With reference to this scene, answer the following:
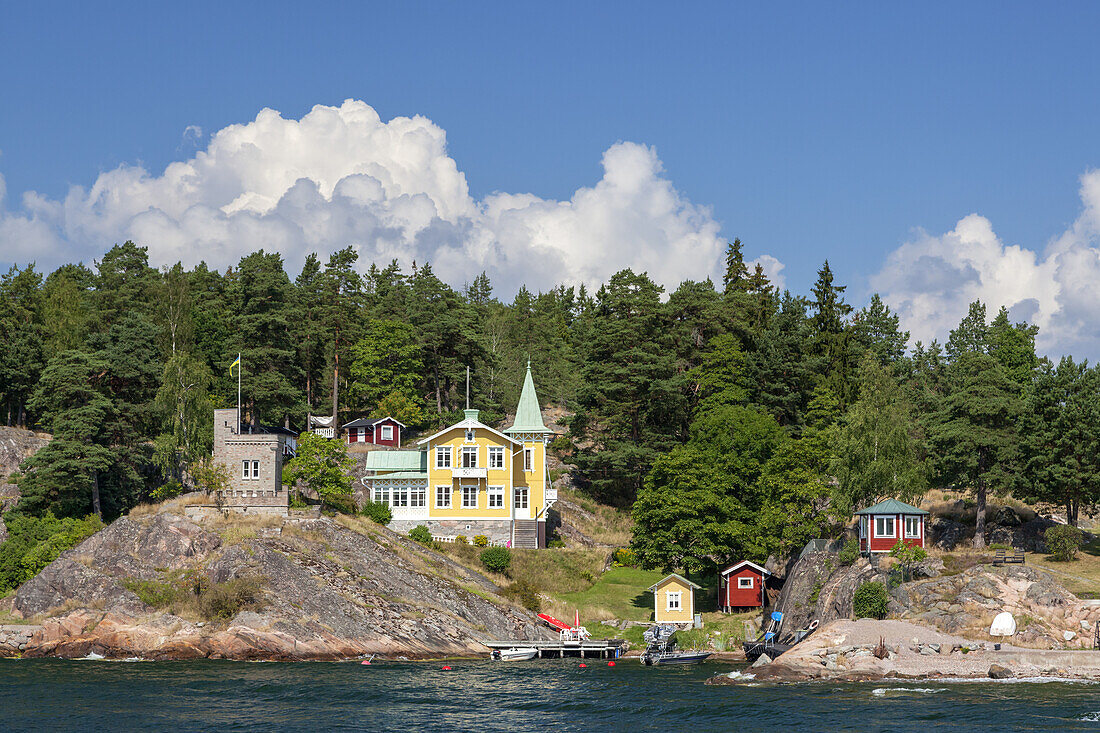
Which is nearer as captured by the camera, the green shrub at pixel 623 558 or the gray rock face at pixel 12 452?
the gray rock face at pixel 12 452

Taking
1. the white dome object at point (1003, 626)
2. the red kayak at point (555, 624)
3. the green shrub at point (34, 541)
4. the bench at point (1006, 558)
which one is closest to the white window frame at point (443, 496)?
the red kayak at point (555, 624)

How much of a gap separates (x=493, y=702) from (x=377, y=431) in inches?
2168

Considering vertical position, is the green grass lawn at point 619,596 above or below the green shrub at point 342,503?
below

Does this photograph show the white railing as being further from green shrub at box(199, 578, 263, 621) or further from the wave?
the wave

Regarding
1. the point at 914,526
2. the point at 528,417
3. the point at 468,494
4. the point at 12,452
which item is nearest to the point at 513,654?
the point at 468,494

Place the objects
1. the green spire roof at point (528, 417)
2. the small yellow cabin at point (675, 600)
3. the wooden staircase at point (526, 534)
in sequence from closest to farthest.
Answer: the small yellow cabin at point (675, 600), the wooden staircase at point (526, 534), the green spire roof at point (528, 417)

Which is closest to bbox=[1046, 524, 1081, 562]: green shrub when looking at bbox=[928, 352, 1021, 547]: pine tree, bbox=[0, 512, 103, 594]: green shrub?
bbox=[928, 352, 1021, 547]: pine tree

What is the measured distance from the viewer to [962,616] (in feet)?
212

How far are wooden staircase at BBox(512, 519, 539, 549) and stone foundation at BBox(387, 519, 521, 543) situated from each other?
0.76m

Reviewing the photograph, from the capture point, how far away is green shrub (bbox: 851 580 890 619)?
6719cm

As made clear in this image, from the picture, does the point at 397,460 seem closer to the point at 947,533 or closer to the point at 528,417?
the point at 528,417

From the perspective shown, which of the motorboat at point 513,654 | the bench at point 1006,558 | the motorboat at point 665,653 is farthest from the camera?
the motorboat at point 513,654

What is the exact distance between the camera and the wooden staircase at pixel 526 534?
8962 centimetres

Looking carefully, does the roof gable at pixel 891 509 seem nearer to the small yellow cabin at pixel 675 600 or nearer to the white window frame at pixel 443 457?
the small yellow cabin at pixel 675 600
